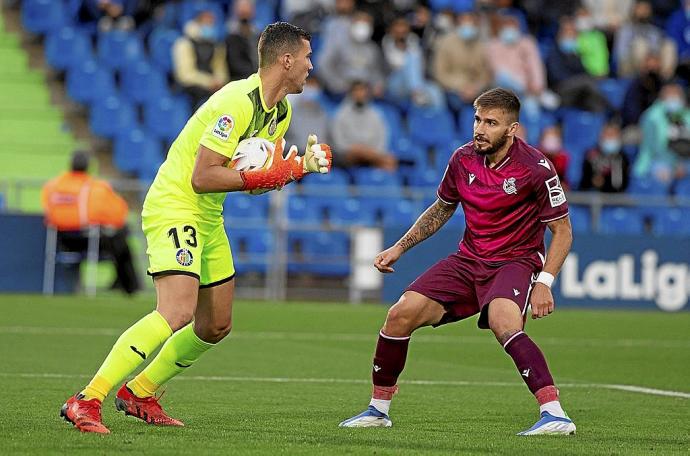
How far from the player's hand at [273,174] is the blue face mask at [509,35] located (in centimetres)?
1682

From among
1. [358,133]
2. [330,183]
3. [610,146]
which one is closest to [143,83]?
[330,183]

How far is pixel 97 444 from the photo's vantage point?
6602 millimetres

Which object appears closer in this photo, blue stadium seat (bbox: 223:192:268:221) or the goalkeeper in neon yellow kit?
the goalkeeper in neon yellow kit

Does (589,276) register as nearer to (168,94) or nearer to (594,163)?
(594,163)

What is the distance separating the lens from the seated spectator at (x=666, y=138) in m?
23.3

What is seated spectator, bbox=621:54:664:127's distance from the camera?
24250mm

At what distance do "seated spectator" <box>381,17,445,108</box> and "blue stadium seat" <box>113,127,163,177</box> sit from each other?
4217 mm

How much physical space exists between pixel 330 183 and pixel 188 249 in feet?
46.4

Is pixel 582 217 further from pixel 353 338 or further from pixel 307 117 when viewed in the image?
pixel 353 338

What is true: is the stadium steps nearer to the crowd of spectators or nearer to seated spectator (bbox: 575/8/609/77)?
the crowd of spectators

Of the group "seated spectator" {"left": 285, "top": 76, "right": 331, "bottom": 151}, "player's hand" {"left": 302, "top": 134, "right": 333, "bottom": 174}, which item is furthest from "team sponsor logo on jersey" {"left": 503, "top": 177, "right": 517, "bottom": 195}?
"seated spectator" {"left": 285, "top": 76, "right": 331, "bottom": 151}

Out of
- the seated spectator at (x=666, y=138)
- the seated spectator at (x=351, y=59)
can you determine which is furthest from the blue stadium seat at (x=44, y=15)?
the seated spectator at (x=666, y=138)

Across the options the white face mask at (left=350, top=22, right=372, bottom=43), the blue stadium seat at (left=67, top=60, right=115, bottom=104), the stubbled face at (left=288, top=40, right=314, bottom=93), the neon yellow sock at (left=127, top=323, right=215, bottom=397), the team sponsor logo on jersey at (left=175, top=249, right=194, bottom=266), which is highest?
the white face mask at (left=350, top=22, right=372, bottom=43)

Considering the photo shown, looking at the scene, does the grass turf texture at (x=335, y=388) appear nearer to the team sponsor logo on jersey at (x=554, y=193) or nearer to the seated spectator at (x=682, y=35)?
the team sponsor logo on jersey at (x=554, y=193)
